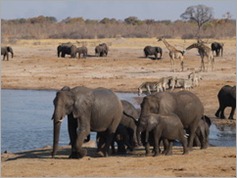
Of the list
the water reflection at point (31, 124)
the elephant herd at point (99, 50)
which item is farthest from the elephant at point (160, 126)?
the elephant herd at point (99, 50)

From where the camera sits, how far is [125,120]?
15.4 m

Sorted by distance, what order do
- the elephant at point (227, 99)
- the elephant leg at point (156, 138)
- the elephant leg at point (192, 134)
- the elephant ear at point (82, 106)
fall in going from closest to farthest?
1. the elephant leg at point (156, 138)
2. the elephant ear at point (82, 106)
3. the elephant leg at point (192, 134)
4. the elephant at point (227, 99)

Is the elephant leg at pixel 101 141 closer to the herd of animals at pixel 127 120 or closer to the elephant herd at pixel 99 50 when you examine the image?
the herd of animals at pixel 127 120

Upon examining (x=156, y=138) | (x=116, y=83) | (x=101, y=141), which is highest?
(x=156, y=138)

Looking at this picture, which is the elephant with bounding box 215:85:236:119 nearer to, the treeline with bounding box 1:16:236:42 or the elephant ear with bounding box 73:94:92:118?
the elephant ear with bounding box 73:94:92:118

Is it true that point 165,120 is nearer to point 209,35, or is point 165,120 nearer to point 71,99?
point 71,99

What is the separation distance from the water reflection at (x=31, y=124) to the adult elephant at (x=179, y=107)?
8.84 feet

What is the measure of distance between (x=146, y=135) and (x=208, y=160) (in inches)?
55.0

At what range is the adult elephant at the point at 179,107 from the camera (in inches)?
584

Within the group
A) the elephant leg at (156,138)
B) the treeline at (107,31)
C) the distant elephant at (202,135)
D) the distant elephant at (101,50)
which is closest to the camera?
the elephant leg at (156,138)

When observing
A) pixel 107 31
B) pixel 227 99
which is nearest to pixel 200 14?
pixel 107 31

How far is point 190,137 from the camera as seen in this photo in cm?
1535

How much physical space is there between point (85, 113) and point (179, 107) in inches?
79.3

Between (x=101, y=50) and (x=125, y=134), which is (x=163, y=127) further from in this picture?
(x=101, y=50)
